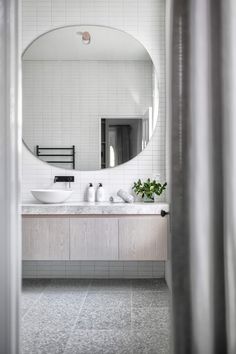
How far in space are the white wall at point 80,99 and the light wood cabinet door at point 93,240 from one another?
30.9 inches

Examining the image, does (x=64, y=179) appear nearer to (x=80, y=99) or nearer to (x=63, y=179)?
(x=63, y=179)

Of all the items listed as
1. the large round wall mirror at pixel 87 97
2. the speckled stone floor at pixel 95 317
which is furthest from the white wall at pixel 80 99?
the speckled stone floor at pixel 95 317

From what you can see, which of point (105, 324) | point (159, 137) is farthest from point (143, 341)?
point (159, 137)

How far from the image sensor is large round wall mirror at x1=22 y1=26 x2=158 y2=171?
144 inches

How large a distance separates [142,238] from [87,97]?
→ 5.14ft

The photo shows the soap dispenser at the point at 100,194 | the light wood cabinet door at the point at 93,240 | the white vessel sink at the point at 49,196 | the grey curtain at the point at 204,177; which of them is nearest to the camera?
the grey curtain at the point at 204,177

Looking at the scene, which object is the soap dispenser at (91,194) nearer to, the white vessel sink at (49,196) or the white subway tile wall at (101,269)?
the white vessel sink at (49,196)

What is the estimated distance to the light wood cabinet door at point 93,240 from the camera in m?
3.07

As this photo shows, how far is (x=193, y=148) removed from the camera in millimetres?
1291

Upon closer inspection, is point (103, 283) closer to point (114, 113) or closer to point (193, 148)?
point (114, 113)

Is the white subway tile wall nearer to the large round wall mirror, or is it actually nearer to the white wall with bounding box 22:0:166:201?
the white wall with bounding box 22:0:166:201

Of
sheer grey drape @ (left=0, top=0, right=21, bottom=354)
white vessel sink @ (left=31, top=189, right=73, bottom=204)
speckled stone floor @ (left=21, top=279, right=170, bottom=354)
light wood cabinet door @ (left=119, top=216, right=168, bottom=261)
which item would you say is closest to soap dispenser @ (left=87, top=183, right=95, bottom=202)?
white vessel sink @ (left=31, top=189, right=73, bottom=204)

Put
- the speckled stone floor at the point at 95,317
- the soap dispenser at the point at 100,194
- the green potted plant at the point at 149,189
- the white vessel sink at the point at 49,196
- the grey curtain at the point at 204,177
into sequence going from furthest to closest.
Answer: the soap dispenser at the point at 100,194 → the green potted plant at the point at 149,189 → the white vessel sink at the point at 49,196 → the speckled stone floor at the point at 95,317 → the grey curtain at the point at 204,177

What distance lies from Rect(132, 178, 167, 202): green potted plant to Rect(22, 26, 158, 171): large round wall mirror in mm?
318
